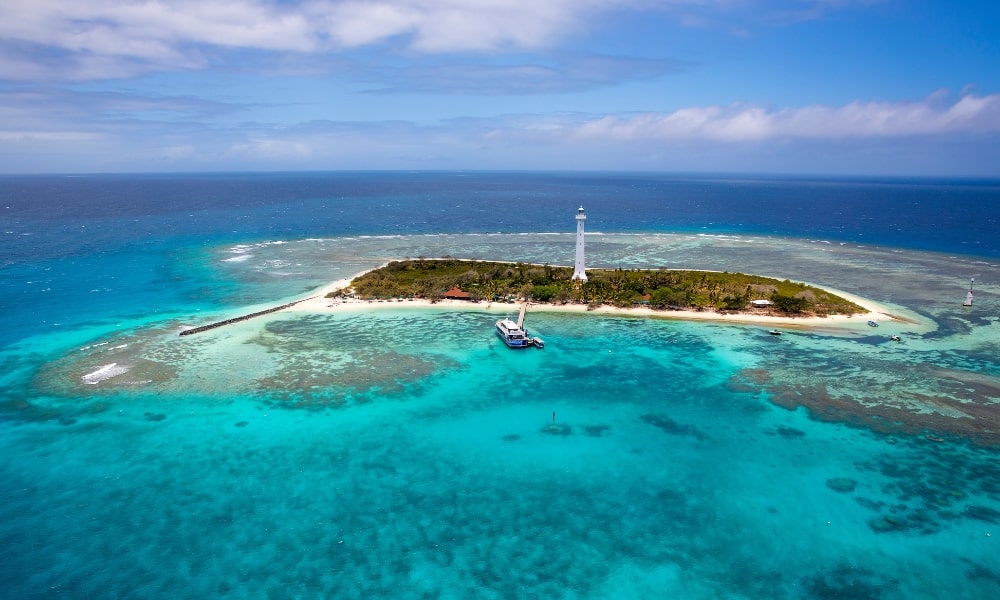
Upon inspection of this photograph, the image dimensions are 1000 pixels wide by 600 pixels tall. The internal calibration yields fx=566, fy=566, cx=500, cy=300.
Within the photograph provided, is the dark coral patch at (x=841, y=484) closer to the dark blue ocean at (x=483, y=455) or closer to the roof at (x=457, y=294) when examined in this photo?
the dark blue ocean at (x=483, y=455)

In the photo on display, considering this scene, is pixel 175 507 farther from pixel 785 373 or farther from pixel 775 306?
pixel 775 306

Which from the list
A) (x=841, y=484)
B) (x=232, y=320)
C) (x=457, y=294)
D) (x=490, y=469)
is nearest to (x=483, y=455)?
(x=490, y=469)

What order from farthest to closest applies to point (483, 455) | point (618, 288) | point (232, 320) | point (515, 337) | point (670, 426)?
point (618, 288), point (232, 320), point (515, 337), point (670, 426), point (483, 455)

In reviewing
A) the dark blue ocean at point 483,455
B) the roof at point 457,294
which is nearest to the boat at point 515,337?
the dark blue ocean at point 483,455

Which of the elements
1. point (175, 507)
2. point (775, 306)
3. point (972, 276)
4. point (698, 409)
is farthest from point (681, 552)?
point (972, 276)

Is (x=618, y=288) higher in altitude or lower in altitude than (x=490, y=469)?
higher

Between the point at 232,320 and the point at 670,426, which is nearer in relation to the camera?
the point at 670,426

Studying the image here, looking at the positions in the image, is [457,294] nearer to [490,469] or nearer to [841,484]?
[490,469]

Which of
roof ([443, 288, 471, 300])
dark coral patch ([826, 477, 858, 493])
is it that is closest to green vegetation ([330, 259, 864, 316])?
roof ([443, 288, 471, 300])
